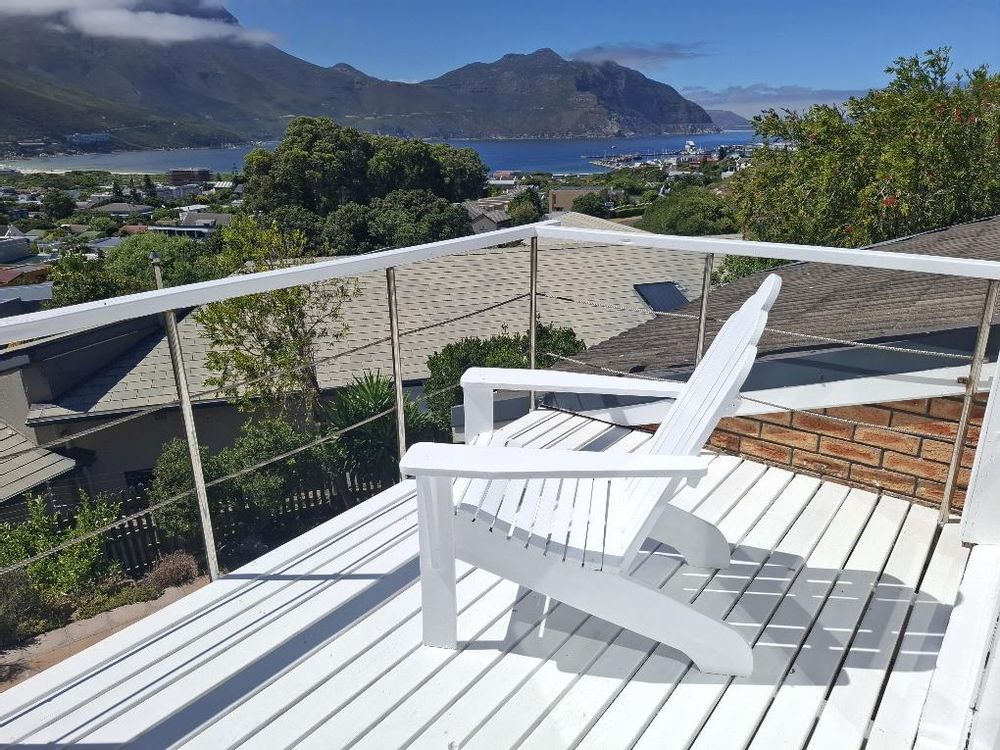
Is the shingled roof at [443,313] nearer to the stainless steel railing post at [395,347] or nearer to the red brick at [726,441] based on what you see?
the red brick at [726,441]

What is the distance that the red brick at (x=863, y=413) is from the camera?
2.72 meters

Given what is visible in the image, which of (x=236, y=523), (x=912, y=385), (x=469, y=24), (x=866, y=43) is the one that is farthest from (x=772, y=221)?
(x=469, y=24)

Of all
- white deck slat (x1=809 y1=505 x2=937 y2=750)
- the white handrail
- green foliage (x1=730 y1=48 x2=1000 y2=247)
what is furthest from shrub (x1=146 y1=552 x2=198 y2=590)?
green foliage (x1=730 y1=48 x2=1000 y2=247)

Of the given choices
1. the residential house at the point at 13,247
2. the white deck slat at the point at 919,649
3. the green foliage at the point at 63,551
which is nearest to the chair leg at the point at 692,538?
the white deck slat at the point at 919,649

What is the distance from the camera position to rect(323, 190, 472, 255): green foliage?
118ft

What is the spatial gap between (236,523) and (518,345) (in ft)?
16.4

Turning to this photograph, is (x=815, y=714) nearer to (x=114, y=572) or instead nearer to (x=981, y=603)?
(x=981, y=603)

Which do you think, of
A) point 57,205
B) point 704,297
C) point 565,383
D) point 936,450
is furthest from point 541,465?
point 57,205

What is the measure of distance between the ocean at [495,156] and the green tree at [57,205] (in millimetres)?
13021

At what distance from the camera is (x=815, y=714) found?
5.44 ft

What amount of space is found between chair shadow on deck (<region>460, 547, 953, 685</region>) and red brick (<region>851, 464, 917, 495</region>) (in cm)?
63

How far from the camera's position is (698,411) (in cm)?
176

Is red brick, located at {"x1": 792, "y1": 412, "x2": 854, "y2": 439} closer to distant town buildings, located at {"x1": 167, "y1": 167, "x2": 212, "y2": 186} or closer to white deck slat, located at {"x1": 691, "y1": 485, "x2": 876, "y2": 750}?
white deck slat, located at {"x1": 691, "y1": 485, "x2": 876, "y2": 750}

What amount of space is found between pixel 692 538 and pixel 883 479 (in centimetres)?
106
